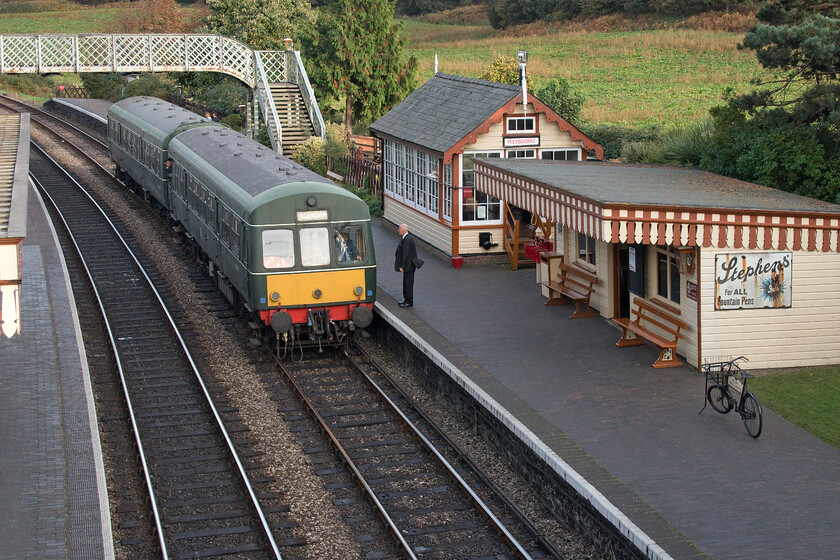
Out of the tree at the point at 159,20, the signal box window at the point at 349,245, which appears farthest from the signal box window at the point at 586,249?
the tree at the point at 159,20

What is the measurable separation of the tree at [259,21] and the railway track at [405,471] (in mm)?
29801

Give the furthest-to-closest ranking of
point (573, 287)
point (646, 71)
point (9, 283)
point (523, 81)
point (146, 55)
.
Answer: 1. point (646, 71)
2. point (146, 55)
3. point (523, 81)
4. point (573, 287)
5. point (9, 283)

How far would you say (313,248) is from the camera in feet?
53.3

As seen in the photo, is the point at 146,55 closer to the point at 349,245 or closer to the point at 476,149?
the point at 476,149

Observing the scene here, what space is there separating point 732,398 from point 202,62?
31222 mm

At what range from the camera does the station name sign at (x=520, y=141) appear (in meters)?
21.4

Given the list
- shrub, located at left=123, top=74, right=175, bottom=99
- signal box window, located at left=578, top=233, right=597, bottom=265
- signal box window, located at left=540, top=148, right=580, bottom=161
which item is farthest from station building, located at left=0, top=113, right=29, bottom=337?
shrub, located at left=123, top=74, right=175, bottom=99

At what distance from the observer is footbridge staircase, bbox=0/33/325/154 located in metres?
36.9

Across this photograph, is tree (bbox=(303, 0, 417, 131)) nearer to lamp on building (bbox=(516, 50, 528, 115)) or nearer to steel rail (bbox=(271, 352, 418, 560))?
lamp on building (bbox=(516, 50, 528, 115))

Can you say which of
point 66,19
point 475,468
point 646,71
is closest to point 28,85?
point 66,19

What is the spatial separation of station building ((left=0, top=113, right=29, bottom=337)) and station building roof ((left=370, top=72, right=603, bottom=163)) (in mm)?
8104

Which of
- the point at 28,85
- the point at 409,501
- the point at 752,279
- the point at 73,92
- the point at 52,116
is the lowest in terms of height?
the point at 409,501

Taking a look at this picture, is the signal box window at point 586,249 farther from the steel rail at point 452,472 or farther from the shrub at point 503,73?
the shrub at point 503,73

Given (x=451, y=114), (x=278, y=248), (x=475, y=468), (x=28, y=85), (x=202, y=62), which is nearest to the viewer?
(x=475, y=468)
